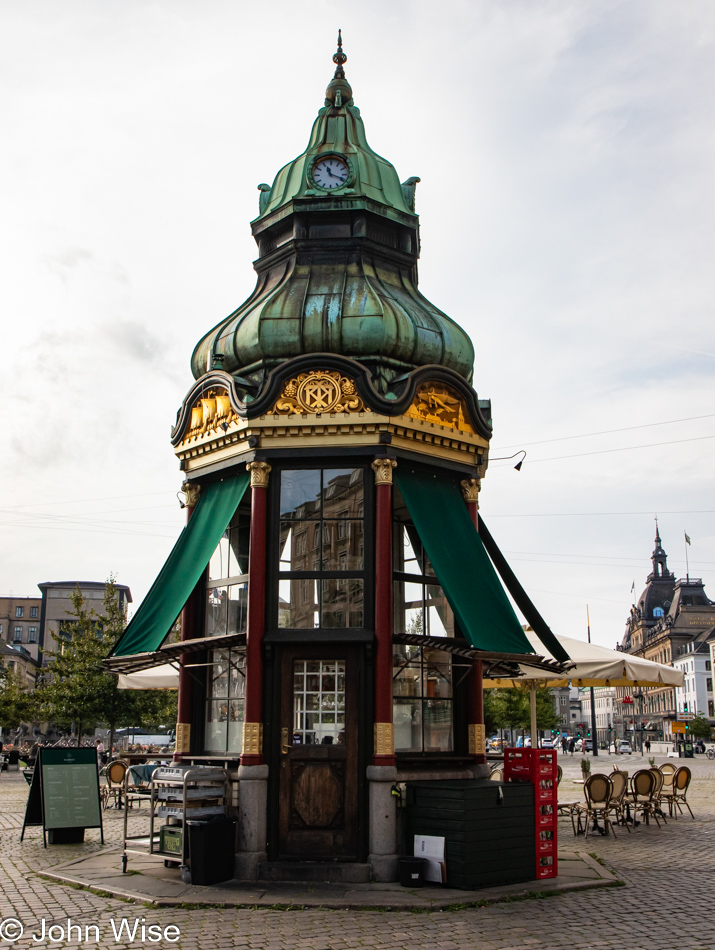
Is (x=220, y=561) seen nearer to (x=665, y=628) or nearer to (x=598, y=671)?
(x=598, y=671)

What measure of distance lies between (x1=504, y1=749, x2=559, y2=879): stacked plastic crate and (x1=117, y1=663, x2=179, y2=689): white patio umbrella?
7549 mm

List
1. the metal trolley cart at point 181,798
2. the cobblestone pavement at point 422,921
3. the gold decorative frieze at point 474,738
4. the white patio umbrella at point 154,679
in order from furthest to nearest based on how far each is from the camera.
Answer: the white patio umbrella at point 154,679 < the gold decorative frieze at point 474,738 < the metal trolley cart at point 181,798 < the cobblestone pavement at point 422,921

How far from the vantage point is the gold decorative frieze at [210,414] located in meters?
14.6

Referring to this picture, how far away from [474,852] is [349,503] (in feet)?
16.3

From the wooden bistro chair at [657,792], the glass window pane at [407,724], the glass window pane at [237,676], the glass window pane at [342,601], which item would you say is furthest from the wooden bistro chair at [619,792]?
the glass window pane at [237,676]

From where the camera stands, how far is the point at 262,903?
10828 mm

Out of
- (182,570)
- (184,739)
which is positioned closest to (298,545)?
(182,570)

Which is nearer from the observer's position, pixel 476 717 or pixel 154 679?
pixel 476 717

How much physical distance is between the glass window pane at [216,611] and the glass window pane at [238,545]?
0.36m

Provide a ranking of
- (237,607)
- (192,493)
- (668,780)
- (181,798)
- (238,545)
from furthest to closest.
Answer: (668,780) < (192,493) < (238,545) < (237,607) < (181,798)

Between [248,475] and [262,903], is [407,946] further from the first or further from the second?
[248,475]

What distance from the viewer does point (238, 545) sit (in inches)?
597

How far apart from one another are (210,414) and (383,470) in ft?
10.1

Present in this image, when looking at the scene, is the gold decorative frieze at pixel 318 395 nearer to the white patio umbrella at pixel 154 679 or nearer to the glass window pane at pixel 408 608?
the glass window pane at pixel 408 608
